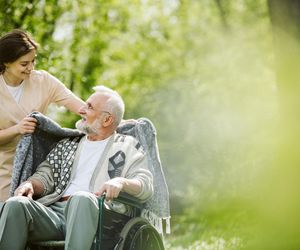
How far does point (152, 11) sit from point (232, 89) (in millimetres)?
4727

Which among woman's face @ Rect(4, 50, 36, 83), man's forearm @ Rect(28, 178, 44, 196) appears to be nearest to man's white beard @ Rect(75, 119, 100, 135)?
man's forearm @ Rect(28, 178, 44, 196)

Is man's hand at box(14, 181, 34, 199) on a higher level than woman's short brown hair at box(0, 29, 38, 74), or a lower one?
lower

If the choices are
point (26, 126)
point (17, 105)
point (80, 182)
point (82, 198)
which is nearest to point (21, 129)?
point (26, 126)

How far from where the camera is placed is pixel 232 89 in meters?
19.4

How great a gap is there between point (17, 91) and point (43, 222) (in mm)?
989

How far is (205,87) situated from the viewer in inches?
769

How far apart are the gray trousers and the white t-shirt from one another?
1.06 feet

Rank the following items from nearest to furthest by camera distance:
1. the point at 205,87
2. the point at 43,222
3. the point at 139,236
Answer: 1. the point at 43,222
2. the point at 139,236
3. the point at 205,87

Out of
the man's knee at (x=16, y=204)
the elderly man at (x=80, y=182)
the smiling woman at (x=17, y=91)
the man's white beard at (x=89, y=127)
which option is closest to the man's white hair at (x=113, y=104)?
the elderly man at (x=80, y=182)

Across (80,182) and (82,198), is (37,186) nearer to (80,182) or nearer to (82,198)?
(80,182)

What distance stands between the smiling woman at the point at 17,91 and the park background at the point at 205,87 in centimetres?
49

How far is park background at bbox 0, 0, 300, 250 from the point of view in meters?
7.44

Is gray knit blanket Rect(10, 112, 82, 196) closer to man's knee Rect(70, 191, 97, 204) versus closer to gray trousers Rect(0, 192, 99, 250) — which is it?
gray trousers Rect(0, 192, 99, 250)

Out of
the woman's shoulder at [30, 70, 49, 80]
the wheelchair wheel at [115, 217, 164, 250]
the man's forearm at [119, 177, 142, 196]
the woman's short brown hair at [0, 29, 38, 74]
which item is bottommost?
the wheelchair wheel at [115, 217, 164, 250]
